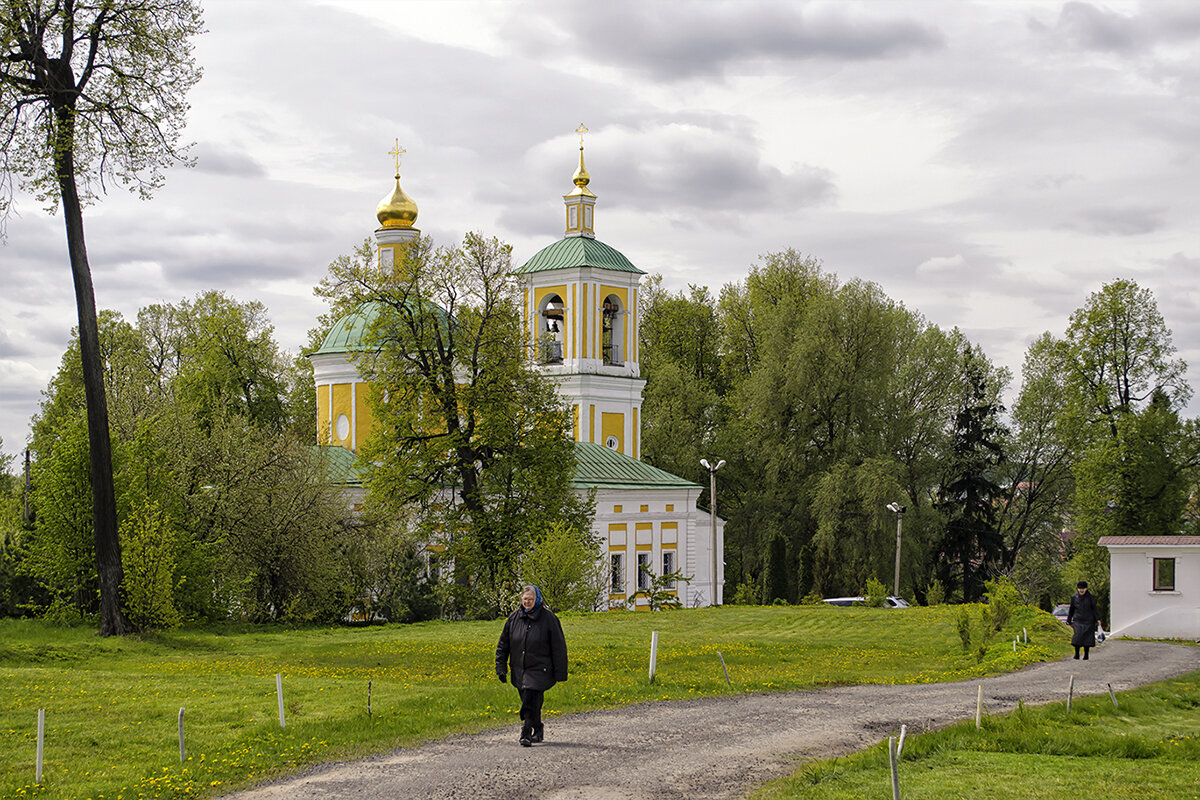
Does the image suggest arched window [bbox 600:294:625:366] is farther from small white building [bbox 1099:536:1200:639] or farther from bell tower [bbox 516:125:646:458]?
small white building [bbox 1099:536:1200:639]

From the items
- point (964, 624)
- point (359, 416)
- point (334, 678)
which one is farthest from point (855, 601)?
point (334, 678)

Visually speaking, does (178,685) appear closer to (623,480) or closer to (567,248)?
(623,480)

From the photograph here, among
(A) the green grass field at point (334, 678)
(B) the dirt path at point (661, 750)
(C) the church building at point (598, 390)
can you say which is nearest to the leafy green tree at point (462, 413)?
(A) the green grass field at point (334, 678)

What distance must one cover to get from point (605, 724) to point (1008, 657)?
1086 cm

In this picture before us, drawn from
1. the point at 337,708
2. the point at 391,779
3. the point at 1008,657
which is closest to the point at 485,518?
the point at 1008,657

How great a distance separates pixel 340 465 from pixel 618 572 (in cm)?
1102

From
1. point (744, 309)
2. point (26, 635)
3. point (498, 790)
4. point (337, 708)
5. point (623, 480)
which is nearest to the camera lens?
point (498, 790)

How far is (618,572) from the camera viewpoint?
154 ft

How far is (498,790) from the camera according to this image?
1084 cm

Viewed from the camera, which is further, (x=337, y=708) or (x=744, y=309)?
(x=744, y=309)

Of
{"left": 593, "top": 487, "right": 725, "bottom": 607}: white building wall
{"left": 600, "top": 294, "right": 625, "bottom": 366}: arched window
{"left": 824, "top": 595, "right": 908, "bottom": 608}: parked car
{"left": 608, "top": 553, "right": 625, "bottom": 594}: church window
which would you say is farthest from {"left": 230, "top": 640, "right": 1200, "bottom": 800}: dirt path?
{"left": 600, "top": 294, "right": 625, "bottom": 366}: arched window

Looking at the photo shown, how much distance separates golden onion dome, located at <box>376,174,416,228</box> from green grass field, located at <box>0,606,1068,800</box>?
2584 centimetres

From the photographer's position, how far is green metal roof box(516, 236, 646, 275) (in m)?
52.6

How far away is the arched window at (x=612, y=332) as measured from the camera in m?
54.0
